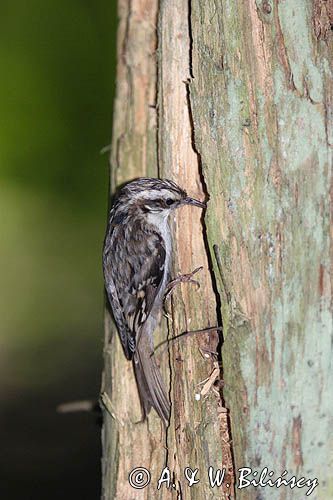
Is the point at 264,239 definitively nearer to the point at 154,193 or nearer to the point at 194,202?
the point at 194,202

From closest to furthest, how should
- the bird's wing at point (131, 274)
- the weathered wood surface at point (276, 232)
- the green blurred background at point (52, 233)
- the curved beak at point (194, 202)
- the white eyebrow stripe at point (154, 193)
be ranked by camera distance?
the weathered wood surface at point (276, 232), the curved beak at point (194, 202), the white eyebrow stripe at point (154, 193), the bird's wing at point (131, 274), the green blurred background at point (52, 233)

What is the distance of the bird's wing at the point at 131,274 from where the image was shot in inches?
115

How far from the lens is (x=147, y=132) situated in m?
3.21

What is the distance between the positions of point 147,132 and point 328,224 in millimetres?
1119

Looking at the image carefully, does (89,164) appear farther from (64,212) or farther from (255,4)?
(255,4)

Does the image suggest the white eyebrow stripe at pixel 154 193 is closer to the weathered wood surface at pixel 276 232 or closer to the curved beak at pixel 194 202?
the curved beak at pixel 194 202

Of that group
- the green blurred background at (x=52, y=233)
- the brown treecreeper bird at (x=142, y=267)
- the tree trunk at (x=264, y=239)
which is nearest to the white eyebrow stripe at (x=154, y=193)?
the brown treecreeper bird at (x=142, y=267)

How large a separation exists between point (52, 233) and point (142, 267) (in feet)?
7.94

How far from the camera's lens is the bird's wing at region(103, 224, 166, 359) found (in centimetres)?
292

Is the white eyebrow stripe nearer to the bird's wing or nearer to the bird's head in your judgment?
the bird's head

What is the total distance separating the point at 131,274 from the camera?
309cm

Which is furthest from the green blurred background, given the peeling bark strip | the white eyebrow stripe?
the white eyebrow stripe

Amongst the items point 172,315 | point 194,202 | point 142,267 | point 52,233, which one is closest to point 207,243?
point 194,202

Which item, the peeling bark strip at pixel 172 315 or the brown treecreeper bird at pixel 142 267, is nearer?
the peeling bark strip at pixel 172 315
